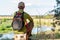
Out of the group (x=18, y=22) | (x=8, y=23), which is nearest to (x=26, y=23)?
(x=18, y=22)

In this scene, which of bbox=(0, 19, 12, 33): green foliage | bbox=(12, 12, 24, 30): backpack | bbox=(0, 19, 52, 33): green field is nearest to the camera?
bbox=(12, 12, 24, 30): backpack

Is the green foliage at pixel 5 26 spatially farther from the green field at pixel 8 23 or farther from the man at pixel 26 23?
the man at pixel 26 23

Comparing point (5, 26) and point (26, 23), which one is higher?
point (26, 23)

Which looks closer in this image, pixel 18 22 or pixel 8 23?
pixel 18 22

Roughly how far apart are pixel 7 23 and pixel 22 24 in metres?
1.45

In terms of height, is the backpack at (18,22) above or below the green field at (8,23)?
above

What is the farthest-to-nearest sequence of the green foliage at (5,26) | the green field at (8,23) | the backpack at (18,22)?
the green foliage at (5,26) → the green field at (8,23) → the backpack at (18,22)

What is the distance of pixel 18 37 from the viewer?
416cm

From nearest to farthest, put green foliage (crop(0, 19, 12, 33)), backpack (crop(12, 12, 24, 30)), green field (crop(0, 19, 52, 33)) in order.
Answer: backpack (crop(12, 12, 24, 30)), green field (crop(0, 19, 52, 33)), green foliage (crop(0, 19, 12, 33))

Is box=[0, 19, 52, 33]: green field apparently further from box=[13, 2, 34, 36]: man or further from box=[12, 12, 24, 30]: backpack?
box=[12, 12, 24, 30]: backpack

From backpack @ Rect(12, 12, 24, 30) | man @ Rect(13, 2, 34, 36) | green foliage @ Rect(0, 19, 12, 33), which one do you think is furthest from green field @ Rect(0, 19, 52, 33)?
backpack @ Rect(12, 12, 24, 30)

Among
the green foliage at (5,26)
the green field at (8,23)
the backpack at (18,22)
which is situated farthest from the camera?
the green foliage at (5,26)

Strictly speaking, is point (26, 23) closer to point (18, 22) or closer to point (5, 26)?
point (18, 22)

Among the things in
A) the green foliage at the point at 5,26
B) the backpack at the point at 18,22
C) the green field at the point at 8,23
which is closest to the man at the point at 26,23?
the backpack at the point at 18,22
